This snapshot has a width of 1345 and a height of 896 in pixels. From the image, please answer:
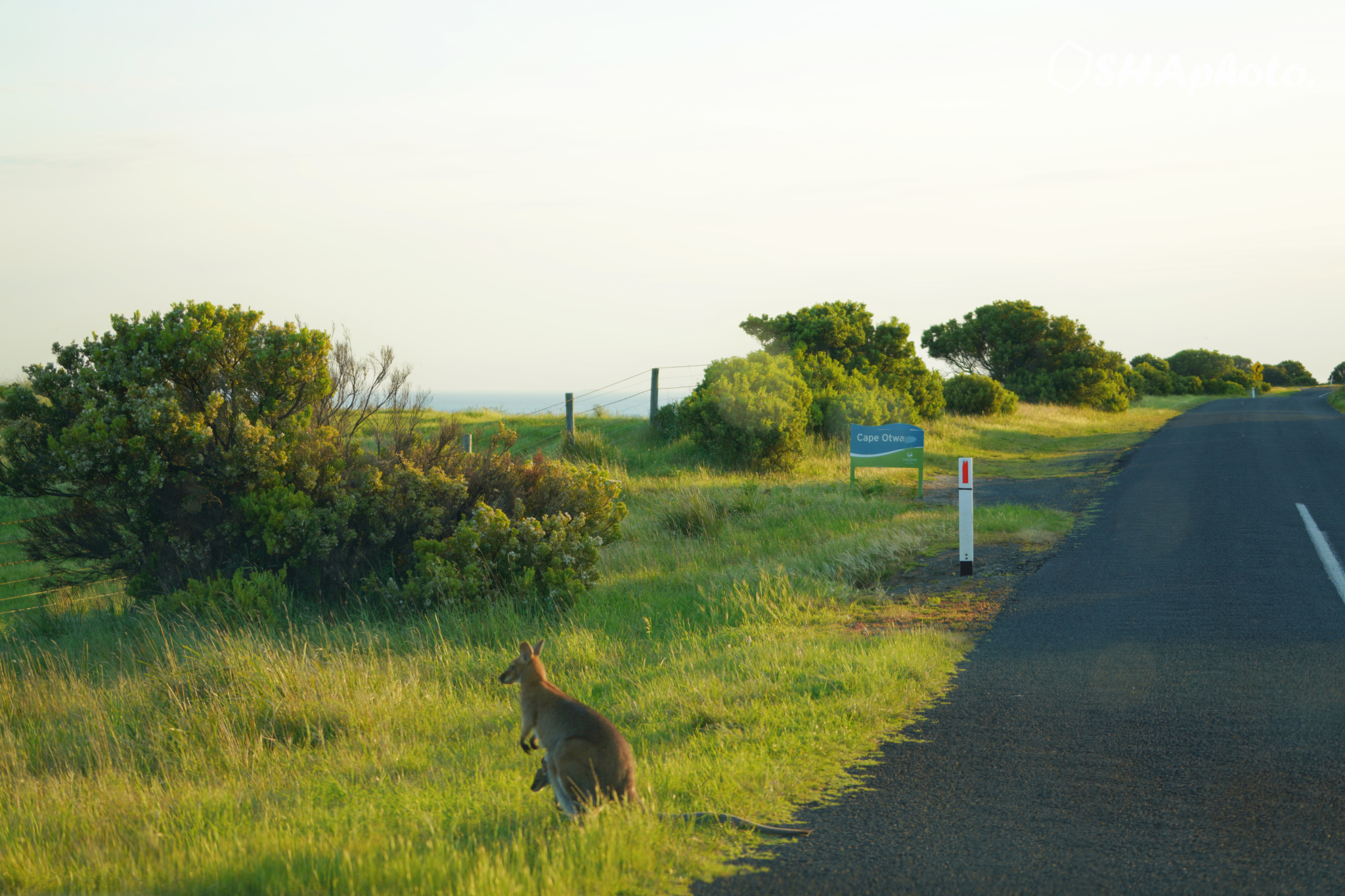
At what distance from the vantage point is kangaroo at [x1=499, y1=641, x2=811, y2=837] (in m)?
3.84

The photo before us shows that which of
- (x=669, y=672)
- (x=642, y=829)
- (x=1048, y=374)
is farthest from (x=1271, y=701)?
(x=1048, y=374)

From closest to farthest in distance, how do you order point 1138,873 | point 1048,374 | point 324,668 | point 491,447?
point 1138,873, point 324,668, point 491,447, point 1048,374

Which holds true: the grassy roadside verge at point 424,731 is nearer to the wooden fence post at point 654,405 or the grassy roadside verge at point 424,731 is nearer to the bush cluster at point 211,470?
the bush cluster at point 211,470

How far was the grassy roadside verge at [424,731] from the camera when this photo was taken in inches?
146

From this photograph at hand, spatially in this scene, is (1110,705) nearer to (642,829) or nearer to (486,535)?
(642,829)

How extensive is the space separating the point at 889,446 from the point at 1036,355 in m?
30.8

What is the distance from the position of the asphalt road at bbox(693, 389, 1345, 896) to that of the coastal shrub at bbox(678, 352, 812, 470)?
1068 centimetres

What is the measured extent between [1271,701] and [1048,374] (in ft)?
128

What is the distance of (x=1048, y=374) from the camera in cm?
4191

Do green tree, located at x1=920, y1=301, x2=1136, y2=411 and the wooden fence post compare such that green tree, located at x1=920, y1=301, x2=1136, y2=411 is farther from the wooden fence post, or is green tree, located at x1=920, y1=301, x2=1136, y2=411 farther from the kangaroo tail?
the kangaroo tail

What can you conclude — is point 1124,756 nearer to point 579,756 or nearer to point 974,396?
point 579,756

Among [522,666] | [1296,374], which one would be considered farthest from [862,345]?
[1296,374]

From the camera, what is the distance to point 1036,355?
4350 centimetres

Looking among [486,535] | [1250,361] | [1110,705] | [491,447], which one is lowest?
[1110,705]
